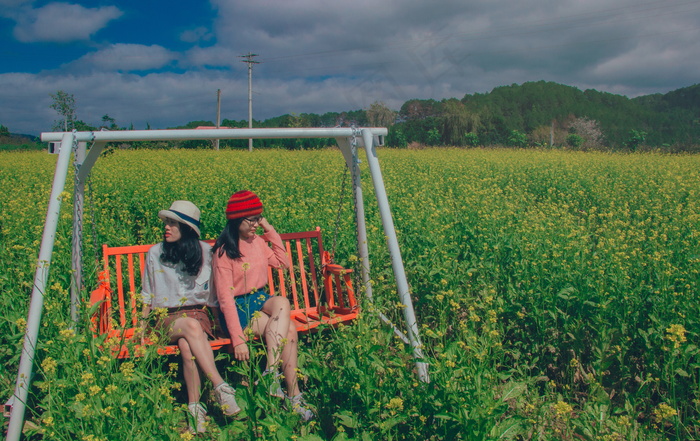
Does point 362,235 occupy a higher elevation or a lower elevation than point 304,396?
higher

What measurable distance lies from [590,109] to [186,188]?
5376 cm

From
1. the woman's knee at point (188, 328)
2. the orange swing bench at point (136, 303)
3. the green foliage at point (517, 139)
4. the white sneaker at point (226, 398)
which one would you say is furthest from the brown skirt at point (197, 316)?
the green foliage at point (517, 139)

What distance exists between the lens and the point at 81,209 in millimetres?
3451

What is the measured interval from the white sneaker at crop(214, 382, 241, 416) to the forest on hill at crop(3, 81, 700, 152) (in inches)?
1511

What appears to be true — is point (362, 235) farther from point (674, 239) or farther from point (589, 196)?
point (589, 196)

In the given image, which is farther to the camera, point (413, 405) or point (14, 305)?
point (14, 305)

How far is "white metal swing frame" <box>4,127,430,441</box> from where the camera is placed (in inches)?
106

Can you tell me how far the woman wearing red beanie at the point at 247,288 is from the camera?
3164 millimetres

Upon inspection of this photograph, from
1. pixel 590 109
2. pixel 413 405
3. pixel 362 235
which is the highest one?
pixel 590 109

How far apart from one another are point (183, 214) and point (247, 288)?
70 centimetres

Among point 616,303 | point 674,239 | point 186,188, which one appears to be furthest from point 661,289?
point 186,188

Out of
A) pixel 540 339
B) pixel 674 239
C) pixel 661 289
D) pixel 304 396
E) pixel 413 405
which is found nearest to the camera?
pixel 413 405

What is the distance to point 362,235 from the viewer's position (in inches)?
156

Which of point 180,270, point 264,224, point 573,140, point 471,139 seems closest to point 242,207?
point 264,224
